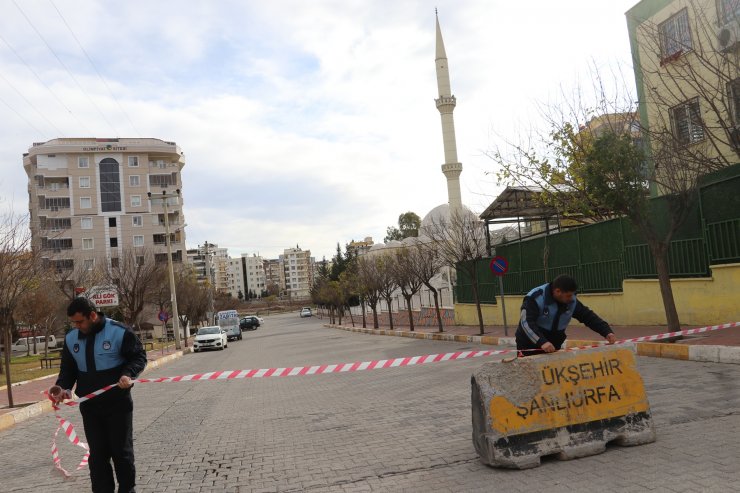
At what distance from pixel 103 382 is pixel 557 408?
3837 mm

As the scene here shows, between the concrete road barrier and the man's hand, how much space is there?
3.51m

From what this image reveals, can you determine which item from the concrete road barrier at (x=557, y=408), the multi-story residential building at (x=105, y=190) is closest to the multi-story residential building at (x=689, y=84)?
the concrete road barrier at (x=557, y=408)

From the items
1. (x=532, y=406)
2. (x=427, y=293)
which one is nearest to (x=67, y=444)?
(x=532, y=406)

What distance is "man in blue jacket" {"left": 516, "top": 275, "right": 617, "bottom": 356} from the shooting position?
5.66m

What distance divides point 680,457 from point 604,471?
699 millimetres

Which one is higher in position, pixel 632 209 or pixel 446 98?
pixel 446 98

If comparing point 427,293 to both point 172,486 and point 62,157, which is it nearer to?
point 172,486

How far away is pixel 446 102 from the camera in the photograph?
5584 cm

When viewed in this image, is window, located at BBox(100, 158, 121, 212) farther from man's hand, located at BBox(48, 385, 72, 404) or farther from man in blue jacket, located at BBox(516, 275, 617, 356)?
man in blue jacket, located at BBox(516, 275, 617, 356)

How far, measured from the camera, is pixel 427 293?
47688mm

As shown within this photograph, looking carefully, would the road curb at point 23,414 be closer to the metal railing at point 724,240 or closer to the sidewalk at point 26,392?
the sidewalk at point 26,392

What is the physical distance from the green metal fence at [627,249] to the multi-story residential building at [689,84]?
81cm

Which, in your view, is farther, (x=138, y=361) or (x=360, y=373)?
(x=360, y=373)

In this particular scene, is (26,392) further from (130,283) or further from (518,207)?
(130,283)
